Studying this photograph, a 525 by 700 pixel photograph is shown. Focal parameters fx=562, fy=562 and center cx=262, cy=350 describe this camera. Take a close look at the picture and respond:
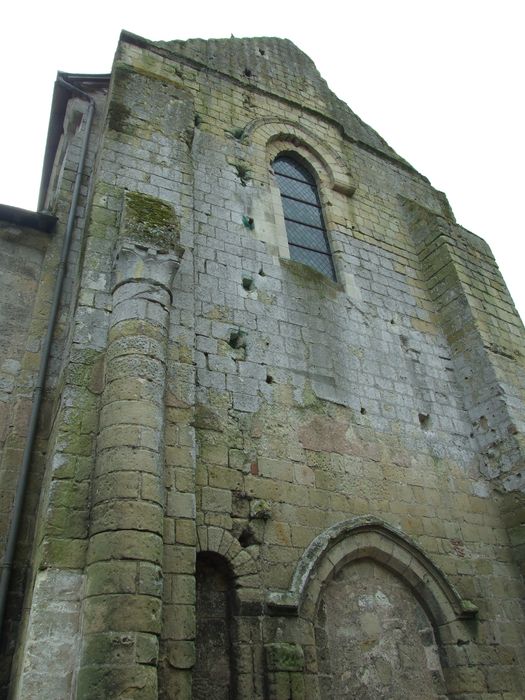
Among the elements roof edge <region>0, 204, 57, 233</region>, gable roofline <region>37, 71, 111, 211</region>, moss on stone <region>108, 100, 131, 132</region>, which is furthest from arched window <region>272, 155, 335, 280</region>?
roof edge <region>0, 204, 57, 233</region>

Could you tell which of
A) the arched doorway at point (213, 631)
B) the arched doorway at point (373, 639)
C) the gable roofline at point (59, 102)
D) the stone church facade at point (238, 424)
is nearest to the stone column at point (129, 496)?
the stone church facade at point (238, 424)

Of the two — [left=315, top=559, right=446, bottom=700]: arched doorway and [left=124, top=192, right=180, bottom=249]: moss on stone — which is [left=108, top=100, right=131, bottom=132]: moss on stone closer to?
[left=124, top=192, right=180, bottom=249]: moss on stone

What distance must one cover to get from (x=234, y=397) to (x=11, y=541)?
223 cm

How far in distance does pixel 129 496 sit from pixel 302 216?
5431 millimetres

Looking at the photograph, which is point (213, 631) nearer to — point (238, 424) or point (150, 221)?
point (238, 424)

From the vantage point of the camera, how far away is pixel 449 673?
5.13 meters

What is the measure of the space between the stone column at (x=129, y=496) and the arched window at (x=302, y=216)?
311 centimetres

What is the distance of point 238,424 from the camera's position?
5.27 m

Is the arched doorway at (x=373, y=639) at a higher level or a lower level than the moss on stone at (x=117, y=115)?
lower

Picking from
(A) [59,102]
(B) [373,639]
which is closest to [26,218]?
(A) [59,102]

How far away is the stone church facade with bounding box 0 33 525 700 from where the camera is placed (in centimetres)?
375

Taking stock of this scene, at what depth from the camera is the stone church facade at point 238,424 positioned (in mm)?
3746

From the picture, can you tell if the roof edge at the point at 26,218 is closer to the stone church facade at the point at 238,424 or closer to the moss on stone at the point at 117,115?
the stone church facade at the point at 238,424

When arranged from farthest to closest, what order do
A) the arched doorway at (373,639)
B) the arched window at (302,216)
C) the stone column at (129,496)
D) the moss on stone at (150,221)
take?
the arched window at (302,216) → the moss on stone at (150,221) → the arched doorway at (373,639) → the stone column at (129,496)
